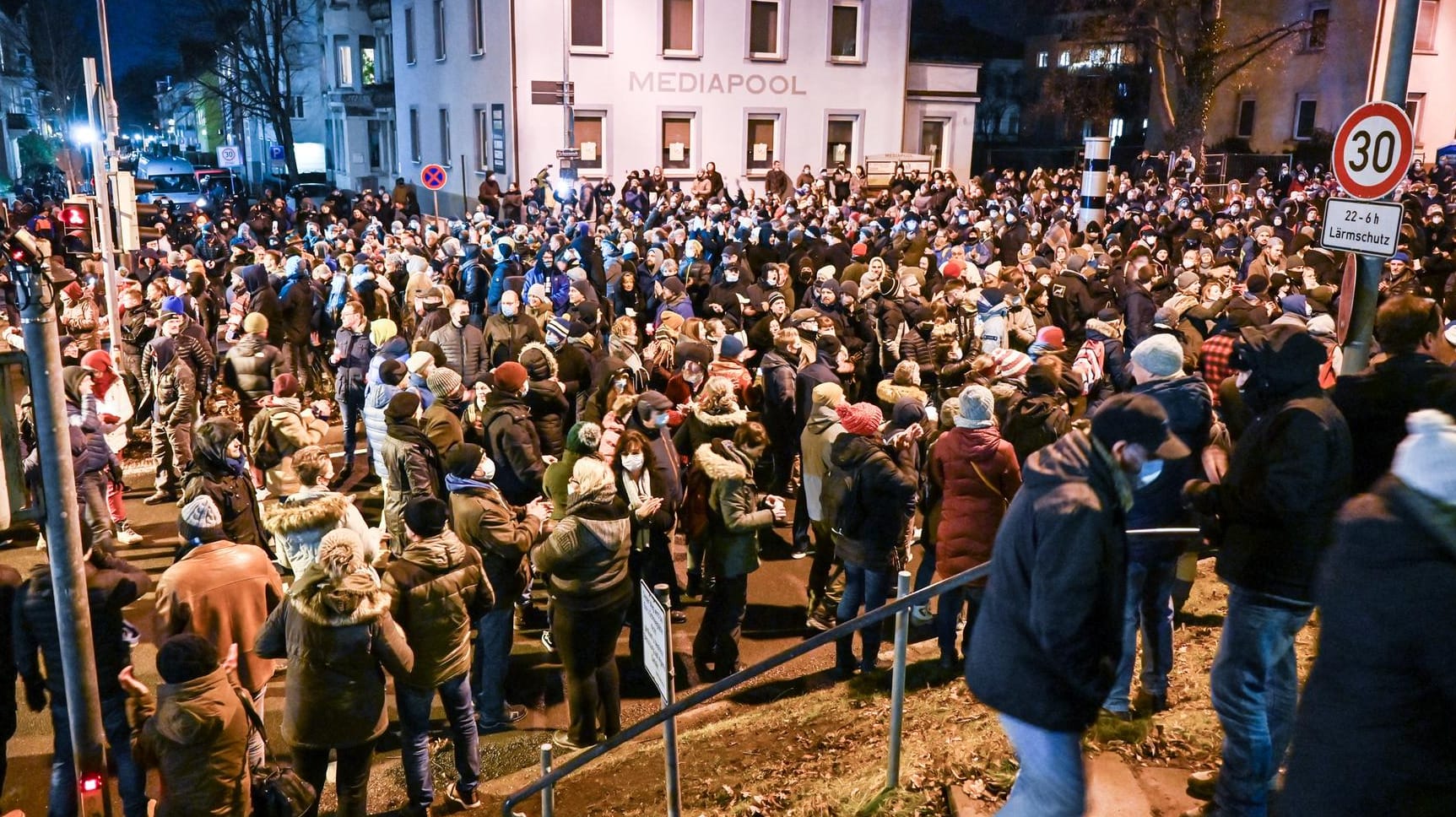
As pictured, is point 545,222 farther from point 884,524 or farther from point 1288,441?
point 1288,441

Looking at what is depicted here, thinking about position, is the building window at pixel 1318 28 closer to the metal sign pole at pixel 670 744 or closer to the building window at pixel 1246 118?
the building window at pixel 1246 118

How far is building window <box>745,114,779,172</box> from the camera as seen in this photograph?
3428cm

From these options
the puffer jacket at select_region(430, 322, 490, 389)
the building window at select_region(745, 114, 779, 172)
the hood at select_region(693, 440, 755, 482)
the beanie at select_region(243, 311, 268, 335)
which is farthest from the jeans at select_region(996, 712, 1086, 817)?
the building window at select_region(745, 114, 779, 172)

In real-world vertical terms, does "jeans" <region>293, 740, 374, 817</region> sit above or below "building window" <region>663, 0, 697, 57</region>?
below

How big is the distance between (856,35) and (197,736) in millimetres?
32844

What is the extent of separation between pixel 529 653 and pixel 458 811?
178 centimetres

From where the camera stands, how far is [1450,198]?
2606cm

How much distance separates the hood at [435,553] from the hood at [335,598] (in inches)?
16.2

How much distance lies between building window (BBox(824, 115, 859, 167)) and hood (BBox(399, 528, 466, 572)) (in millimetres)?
30863

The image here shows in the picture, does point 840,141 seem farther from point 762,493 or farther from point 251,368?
point 251,368

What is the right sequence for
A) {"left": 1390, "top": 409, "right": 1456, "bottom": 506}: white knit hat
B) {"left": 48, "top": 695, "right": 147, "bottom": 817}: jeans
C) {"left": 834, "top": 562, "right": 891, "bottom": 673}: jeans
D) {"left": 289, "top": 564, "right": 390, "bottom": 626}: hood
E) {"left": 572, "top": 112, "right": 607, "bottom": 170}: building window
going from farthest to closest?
{"left": 572, "top": 112, "right": 607, "bottom": 170}: building window
{"left": 834, "top": 562, "right": 891, "bottom": 673}: jeans
{"left": 48, "top": 695, "right": 147, "bottom": 817}: jeans
{"left": 289, "top": 564, "right": 390, "bottom": 626}: hood
{"left": 1390, "top": 409, "right": 1456, "bottom": 506}: white knit hat

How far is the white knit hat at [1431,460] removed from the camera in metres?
2.69

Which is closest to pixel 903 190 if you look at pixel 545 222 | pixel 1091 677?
pixel 545 222

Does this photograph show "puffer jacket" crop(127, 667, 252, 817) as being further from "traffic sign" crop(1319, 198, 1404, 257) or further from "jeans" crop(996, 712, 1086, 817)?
"traffic sign" crop(1319, 198, 1404, 257)
